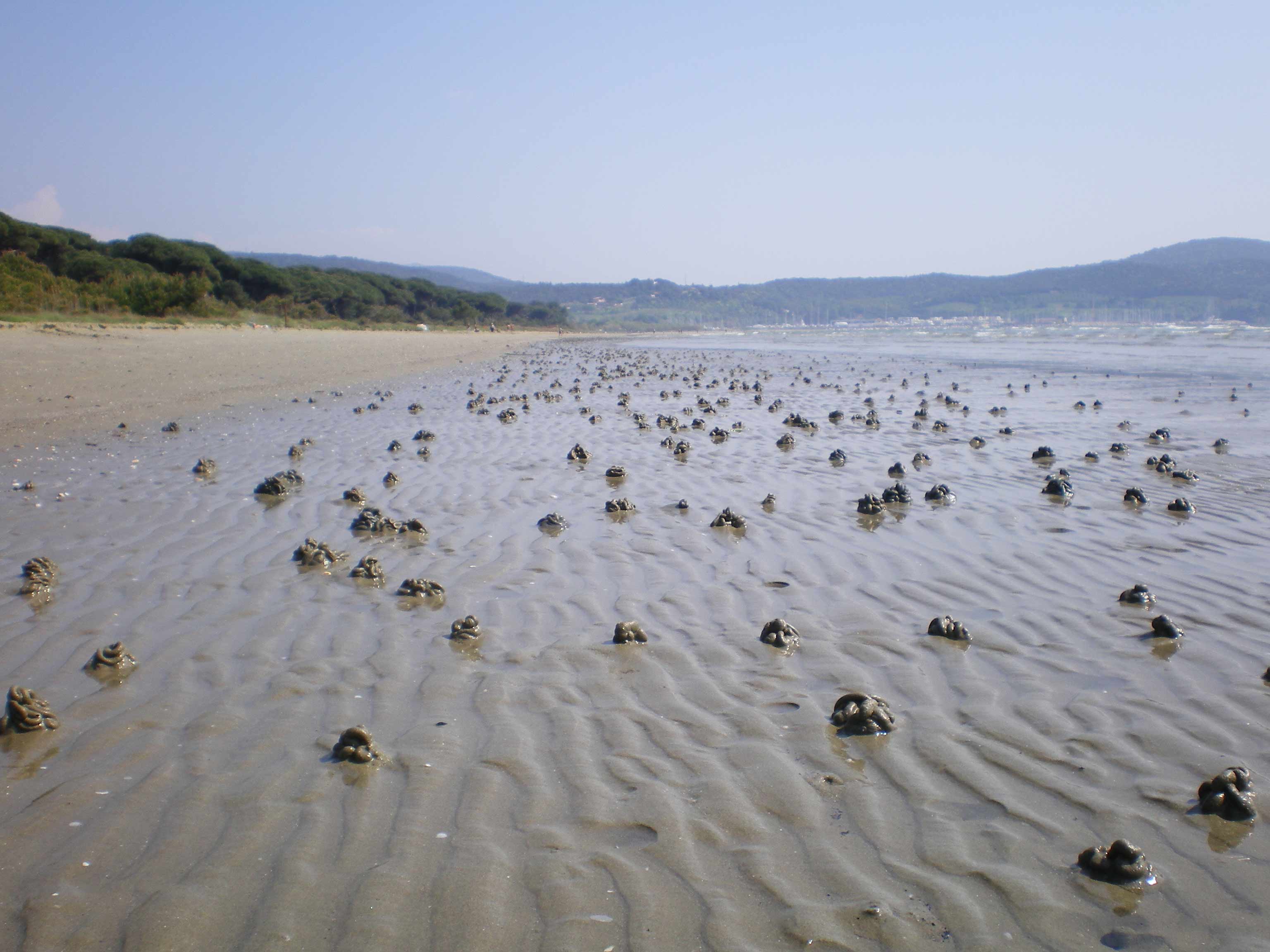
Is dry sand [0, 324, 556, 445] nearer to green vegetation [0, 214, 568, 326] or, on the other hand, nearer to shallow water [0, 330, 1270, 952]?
shallow water [0, 330, 1270, 952]

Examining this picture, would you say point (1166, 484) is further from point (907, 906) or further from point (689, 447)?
point (907, 906)

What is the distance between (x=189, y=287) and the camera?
41.1 metres

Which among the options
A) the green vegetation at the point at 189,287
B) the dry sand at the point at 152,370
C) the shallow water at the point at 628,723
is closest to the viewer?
the shallow water at the point at 628,723

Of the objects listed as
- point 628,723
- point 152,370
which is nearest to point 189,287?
point 152,370

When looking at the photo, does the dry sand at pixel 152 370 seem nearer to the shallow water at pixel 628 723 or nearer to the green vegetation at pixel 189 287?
the shallow water at pixel 628 723

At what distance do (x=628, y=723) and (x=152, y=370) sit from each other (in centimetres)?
2095

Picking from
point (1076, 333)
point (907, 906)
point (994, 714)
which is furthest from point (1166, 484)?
point (1076, 333)

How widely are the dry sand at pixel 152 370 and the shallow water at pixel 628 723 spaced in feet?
17.3

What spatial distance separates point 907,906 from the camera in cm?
291

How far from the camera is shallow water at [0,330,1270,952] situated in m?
2.90

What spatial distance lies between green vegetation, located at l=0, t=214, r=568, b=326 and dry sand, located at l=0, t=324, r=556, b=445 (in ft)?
19.7

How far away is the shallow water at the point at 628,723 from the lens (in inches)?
114

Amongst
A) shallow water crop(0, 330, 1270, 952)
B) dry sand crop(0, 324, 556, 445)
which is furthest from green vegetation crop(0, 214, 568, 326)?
shallow water crop(0, 330, 1270, 952)

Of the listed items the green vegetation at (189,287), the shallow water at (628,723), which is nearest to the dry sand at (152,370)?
the shallow water at (628,723)
